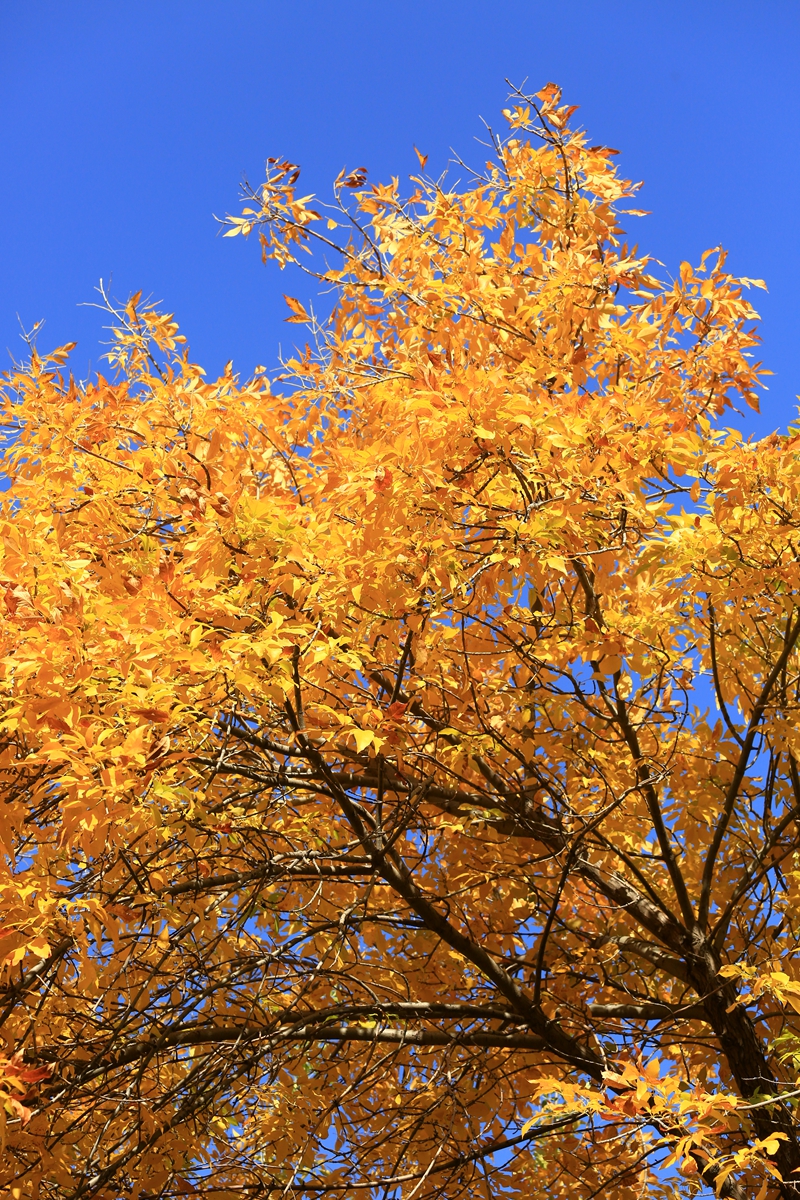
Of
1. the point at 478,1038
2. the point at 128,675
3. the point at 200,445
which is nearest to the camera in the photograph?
the point at 128,675

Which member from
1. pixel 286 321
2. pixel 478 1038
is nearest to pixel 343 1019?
pixel 478 1038

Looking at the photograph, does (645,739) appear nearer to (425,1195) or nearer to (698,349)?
(698,349)

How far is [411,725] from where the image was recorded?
4.36 metres

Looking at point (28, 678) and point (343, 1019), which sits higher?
point (28, 678)

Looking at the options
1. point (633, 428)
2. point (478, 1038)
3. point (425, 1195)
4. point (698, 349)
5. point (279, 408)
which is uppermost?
point (279, 408)

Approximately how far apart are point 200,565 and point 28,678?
618 mm

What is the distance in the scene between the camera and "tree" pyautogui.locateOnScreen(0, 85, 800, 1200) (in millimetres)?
2924

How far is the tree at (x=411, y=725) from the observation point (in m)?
2.92

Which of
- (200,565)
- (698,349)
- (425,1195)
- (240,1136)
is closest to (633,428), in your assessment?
(698,349)

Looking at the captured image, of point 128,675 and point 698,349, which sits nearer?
point 128,675

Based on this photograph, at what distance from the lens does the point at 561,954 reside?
189 inches

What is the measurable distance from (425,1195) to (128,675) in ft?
9.15

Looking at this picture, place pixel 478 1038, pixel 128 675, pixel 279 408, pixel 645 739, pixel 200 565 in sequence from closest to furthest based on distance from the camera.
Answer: pixel 128 675 < pixel 200 565 < pixel 478 1038 < pixel 279 408 < pixel 645 739

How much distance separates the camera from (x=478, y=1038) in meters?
4.01
